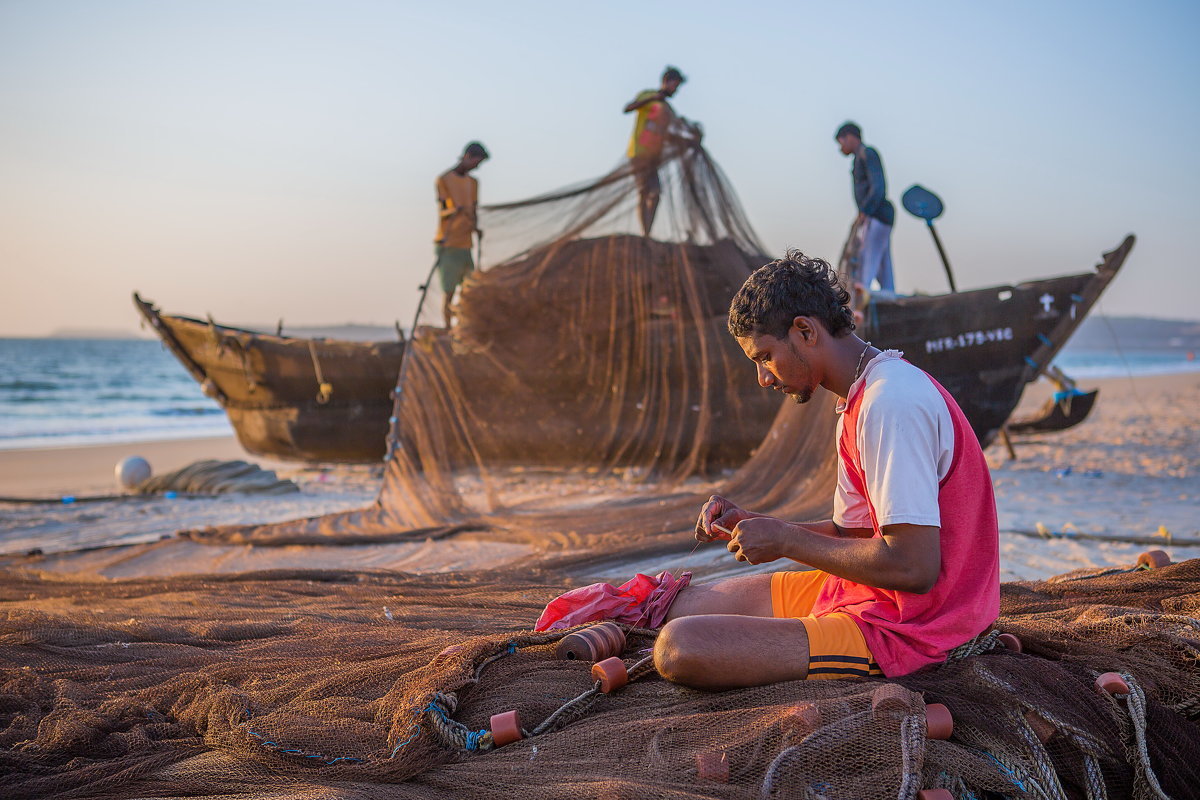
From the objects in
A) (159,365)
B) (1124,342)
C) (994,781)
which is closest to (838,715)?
(994,781)

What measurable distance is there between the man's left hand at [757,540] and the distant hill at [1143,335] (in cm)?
6901

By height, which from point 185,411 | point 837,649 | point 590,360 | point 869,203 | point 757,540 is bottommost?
point 185,411

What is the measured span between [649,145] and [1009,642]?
234 inches

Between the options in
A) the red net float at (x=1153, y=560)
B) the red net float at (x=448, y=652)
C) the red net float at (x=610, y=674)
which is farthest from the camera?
the red net float at (x=1153, y=560)

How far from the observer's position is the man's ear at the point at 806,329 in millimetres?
2139

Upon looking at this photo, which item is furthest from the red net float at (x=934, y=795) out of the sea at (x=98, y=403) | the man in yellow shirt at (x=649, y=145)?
the sea at (x=98, y=403)

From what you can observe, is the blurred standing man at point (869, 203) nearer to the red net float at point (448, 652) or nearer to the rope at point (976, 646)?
the rope at point (976, 646)

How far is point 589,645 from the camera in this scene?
245 cm

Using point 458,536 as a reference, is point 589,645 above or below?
above

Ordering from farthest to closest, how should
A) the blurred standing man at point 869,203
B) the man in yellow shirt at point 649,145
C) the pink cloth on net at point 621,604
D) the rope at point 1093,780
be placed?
1. the man in yellow shirt at point 649,145
2. the blurred standing man at point 869,203
3. the pink cloth on net at point 621,604
4. the rope at point 1093,780

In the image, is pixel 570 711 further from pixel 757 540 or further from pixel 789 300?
pixel 789 300

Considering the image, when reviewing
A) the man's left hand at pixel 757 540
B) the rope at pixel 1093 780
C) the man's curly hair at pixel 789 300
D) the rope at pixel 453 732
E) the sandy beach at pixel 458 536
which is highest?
the man's curly hair at pixel 789 300

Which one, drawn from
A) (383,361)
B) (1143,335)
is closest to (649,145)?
(383,361)

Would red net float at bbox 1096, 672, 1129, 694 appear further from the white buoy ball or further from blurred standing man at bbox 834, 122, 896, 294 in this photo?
the white buoy ball
